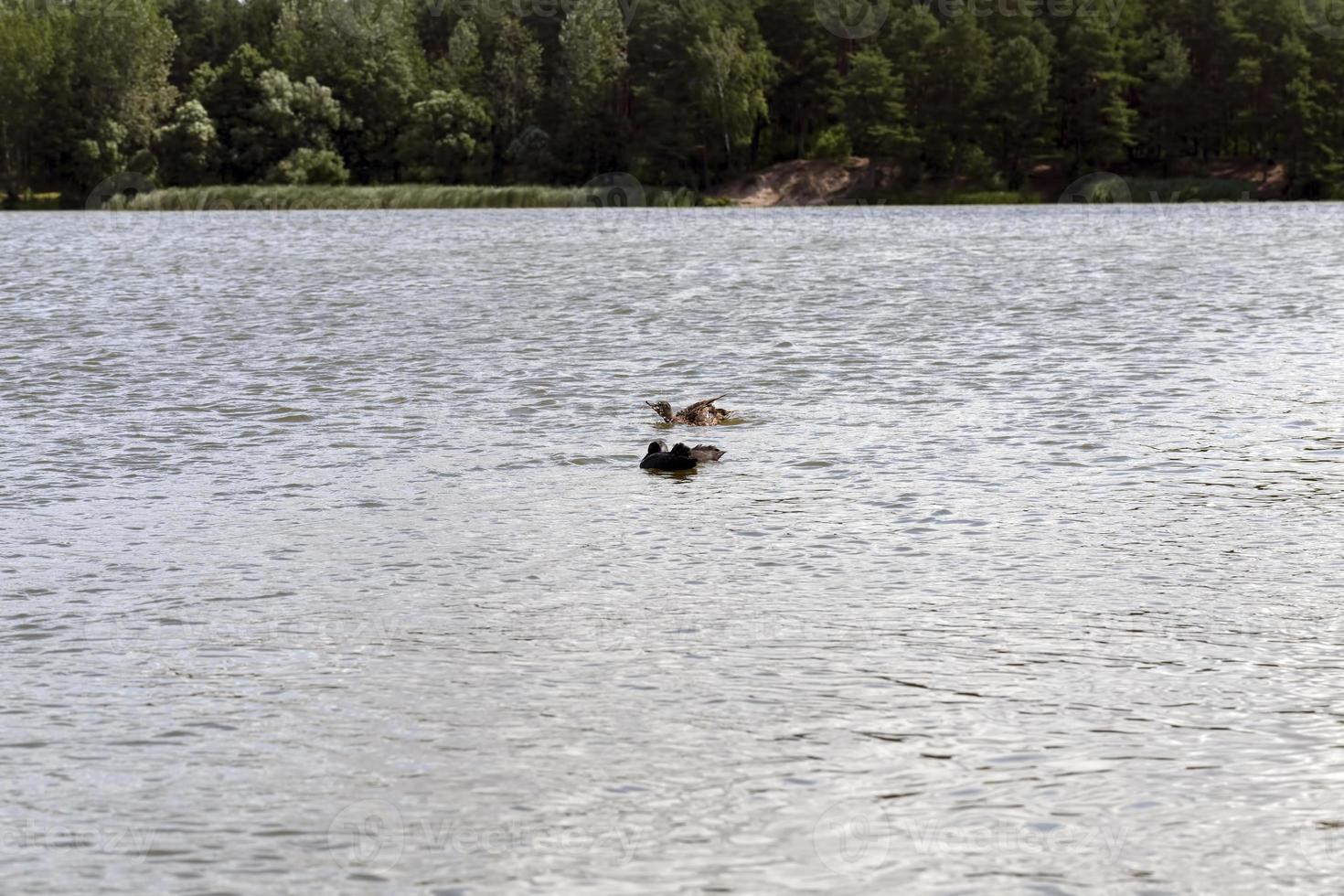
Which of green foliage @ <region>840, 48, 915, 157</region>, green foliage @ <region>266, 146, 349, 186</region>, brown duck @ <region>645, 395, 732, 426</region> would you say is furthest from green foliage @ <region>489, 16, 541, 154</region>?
brown duck @ <region>645, 395, 732, 426</region>

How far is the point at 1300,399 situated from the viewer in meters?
20.8

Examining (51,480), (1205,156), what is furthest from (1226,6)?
(51,480)

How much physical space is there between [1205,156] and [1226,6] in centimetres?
1082

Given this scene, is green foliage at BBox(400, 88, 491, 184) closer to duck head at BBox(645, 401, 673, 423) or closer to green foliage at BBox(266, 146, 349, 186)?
green foliage at BBox(266, 146, 349, 186)

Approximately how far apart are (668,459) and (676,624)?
215 inches

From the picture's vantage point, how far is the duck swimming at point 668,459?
53.0 feet

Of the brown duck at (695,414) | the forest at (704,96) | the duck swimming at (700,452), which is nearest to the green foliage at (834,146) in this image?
the forest at (704,96)

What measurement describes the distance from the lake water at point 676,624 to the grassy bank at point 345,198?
274ft

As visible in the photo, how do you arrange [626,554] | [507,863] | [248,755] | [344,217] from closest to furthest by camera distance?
1. [507,863]
2. [248,755]
3. [626,554]
4. [344,217]

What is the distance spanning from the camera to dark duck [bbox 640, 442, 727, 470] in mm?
16172

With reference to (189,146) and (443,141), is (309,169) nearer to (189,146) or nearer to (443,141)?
(189,146)

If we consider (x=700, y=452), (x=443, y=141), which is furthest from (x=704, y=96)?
(x=700, y=452)

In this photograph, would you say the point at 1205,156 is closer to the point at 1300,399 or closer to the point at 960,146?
the point at 960,146

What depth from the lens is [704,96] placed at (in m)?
128
